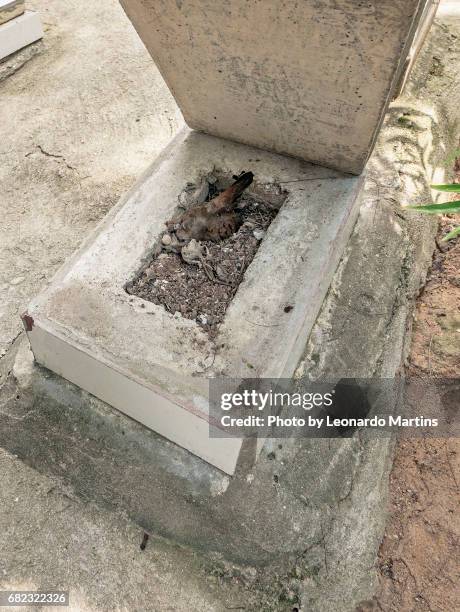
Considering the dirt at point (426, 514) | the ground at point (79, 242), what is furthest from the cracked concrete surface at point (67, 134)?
the dirt at point (426, 514)

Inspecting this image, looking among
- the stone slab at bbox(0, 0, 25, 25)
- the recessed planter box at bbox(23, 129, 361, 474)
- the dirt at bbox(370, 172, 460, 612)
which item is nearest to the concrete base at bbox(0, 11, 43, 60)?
the stone slab at bbox(0, 0, 25, 25)

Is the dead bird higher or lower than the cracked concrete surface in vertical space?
lower

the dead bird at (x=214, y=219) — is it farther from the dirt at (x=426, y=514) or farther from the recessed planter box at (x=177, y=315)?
the dirt at (x=426, y=514)

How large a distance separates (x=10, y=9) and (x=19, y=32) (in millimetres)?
123

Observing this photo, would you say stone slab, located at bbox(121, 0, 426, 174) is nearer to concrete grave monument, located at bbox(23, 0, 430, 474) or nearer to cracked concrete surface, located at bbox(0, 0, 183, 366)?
concrete grave monument, located at bbox(23, 0, 430, 474)

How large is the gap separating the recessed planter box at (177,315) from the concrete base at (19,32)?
→ 177cm

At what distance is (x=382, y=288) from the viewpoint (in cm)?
202

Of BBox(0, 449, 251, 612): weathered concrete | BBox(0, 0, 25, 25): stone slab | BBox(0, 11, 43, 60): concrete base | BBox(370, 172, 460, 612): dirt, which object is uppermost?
BBox(0, 0, 25, 25): stone slab

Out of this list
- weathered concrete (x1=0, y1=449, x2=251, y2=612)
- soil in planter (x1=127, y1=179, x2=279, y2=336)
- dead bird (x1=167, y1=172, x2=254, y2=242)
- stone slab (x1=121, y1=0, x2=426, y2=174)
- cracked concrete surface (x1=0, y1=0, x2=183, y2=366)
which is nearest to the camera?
stone slab (x1=121, y1=0, x2=426, y2=174)

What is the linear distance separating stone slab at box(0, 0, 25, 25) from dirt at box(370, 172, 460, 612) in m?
2.91

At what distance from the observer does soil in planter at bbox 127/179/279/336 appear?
5.49 feet

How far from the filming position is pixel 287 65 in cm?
160

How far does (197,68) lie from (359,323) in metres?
1.14

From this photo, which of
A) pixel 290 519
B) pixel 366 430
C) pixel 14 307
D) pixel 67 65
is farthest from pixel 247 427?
pixel 67 65
